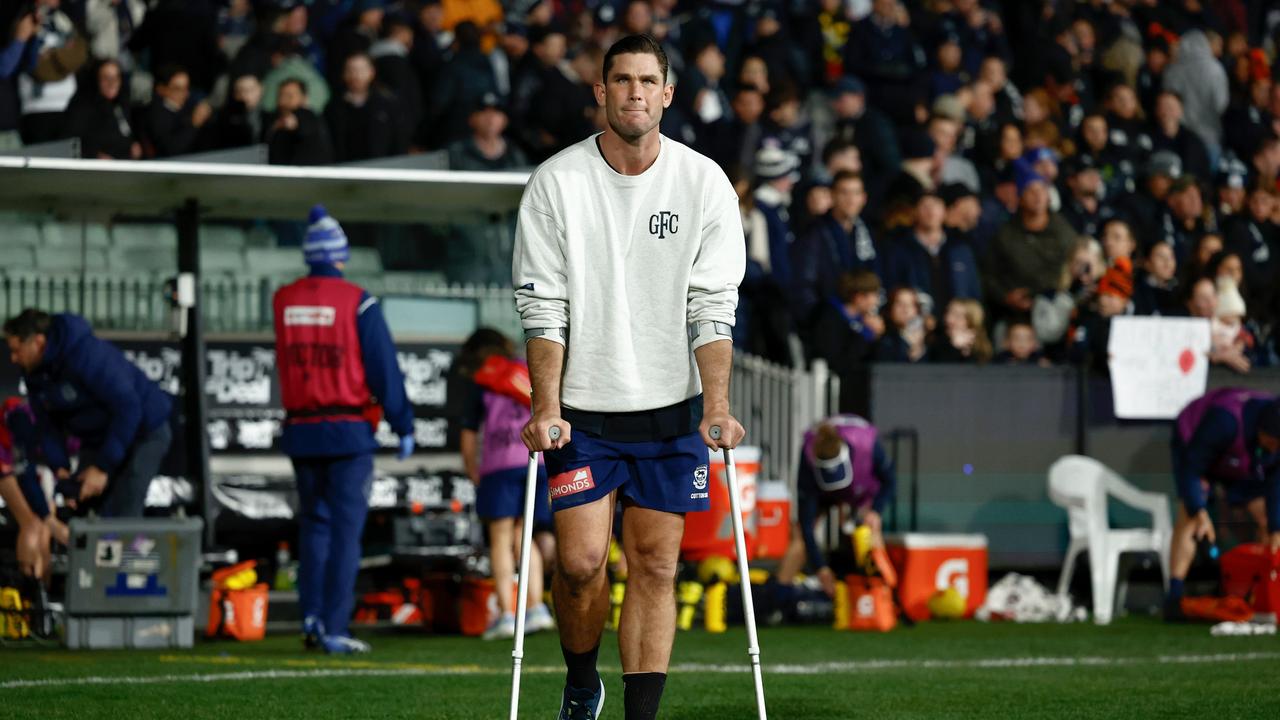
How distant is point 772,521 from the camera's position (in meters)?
15.4

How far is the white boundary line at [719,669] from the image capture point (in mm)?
9422

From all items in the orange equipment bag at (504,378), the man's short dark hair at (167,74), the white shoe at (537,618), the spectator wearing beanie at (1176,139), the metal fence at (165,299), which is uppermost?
the spectator wearing beanie at (1176,139)

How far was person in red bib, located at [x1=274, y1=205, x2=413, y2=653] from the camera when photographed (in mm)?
11305

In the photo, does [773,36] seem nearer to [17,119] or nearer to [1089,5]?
[1089,5]

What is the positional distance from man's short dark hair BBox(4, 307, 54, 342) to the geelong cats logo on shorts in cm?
676

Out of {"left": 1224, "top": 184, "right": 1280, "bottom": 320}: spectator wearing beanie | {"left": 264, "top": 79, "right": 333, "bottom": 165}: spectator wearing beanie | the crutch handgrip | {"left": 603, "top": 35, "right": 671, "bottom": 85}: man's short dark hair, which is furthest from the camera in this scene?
{"left": 1224, "top": 184, "right": 1280, "bottom": 320}: spectator wearing beanie

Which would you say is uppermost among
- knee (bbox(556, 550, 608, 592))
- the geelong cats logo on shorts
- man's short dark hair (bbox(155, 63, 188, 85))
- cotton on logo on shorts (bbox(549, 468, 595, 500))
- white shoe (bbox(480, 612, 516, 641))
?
man's short dark hair (bbox(155, 63, 188, 85))

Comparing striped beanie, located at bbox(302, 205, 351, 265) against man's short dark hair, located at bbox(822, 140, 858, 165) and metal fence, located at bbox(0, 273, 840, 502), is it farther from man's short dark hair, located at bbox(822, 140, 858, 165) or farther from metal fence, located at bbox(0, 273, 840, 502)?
man's short dark hair, located at bbox(822, 140, 858, 165)

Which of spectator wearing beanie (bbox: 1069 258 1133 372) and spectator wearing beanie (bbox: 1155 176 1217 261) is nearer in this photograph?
spectator wearing beanie (bbox: 1069 258 1133 372)

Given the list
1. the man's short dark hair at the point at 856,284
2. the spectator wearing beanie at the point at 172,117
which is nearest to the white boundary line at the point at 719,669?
the man's short dark hair at the point at 856,284

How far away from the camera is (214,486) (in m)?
14.1

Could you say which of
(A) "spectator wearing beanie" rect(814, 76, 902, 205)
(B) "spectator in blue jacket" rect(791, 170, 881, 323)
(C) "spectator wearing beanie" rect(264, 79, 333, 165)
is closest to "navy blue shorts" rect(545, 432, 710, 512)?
(C) "spectator wearing beanie" rect(264, 79, 333, 165)

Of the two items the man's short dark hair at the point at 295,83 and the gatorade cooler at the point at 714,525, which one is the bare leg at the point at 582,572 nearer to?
the gatorade cooler at the point at 714,525

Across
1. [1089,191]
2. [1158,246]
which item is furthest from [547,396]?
[1089,191]
